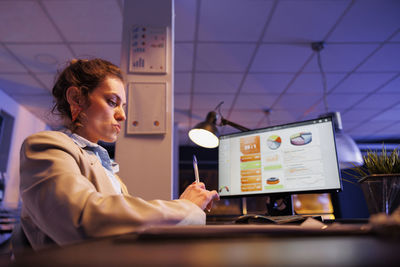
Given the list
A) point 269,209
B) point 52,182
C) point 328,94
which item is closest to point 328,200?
point 328,94

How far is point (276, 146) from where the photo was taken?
133 centimetres

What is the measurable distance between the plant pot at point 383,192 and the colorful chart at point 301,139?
0.52m

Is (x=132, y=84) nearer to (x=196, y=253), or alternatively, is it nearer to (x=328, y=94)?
(x=196, y=253)

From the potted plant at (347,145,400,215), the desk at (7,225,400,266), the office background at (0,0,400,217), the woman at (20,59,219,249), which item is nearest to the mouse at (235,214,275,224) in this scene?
the woman at (20,59,219,249)

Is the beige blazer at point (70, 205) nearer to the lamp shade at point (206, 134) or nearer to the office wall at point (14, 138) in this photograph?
the lamp shade at point (206, 134)

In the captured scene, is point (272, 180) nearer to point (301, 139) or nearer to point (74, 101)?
point (301, 139)

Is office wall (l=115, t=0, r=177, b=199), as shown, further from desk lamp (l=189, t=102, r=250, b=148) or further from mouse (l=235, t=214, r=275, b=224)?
mouse (l=235, t=214, r=275, b=224)

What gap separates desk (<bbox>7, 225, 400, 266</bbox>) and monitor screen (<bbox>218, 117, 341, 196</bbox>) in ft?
2.83

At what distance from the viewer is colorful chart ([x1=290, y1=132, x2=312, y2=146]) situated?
1260 mm

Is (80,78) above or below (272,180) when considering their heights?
above

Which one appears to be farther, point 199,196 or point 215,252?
point 199,196

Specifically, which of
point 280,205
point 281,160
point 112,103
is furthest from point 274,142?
point 112,103

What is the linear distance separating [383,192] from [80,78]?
102 centimetres

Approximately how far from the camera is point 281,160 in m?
1.30
